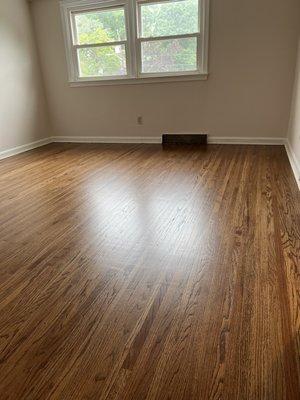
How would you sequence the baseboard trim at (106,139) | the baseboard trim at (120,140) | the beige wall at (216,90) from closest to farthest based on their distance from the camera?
the beige wall at (216,90) < the baseboard trim at (120,140) < the baseboard trim at (106,139)

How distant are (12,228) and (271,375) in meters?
1.87

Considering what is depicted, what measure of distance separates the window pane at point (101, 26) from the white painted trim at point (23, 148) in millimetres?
1752

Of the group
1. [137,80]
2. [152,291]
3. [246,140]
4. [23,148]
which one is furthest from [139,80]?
[152,291]

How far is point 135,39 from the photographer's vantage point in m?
4.47

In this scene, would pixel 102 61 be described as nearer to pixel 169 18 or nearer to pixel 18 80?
pixel 169 18

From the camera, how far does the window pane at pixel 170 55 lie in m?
4.33

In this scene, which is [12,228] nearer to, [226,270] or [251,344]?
[226,270]

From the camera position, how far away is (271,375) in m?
0.99

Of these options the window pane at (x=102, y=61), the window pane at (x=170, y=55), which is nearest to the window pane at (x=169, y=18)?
the window pane at (x=170, y=55)

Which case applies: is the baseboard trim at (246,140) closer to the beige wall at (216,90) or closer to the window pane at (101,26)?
the beige wall at (216,90)

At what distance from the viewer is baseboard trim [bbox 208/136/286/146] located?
4383 mm

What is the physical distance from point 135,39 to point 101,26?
2.08ft

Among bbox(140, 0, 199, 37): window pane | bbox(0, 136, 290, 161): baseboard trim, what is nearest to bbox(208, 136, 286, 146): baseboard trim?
bbox(0, 136, 290, 161): baseboard trim

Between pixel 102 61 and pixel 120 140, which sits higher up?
pixel 102 61
